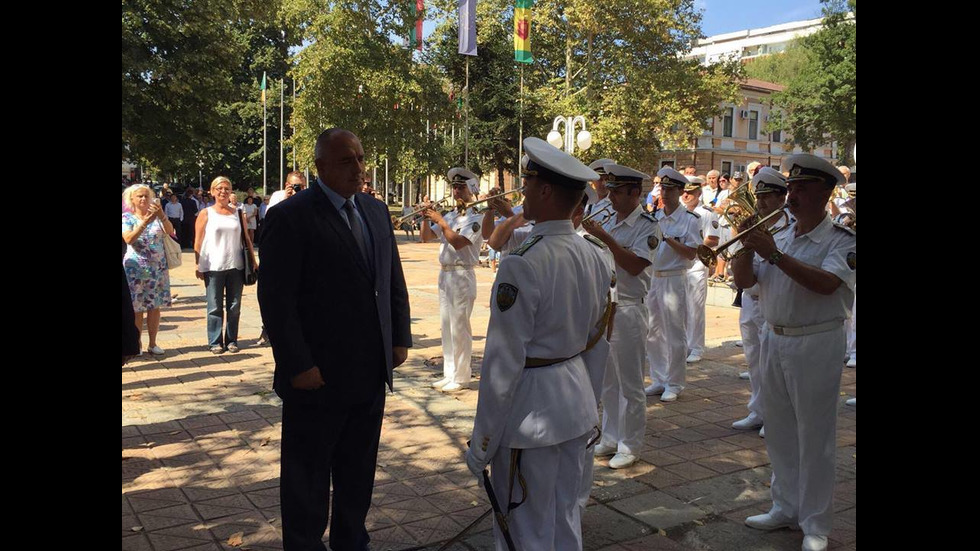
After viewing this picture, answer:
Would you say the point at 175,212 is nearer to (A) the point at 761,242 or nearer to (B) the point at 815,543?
(A) the point at 761,242

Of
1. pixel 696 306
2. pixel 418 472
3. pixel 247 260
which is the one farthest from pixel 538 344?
pixel 247 260

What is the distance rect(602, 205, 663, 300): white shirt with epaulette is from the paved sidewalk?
125 centimetres

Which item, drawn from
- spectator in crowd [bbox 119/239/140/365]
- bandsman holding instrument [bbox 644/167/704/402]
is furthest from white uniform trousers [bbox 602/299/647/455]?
spectator in crowd [bbox 119/239/140/365]

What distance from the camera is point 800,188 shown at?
13.7 ft

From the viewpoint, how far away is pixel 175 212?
82.9 ft

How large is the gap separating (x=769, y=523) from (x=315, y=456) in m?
2.63

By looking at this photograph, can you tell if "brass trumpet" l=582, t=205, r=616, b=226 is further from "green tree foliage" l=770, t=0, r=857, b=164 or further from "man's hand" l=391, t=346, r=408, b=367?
"green tree foliage" l=770, t=0, r=857, b=164

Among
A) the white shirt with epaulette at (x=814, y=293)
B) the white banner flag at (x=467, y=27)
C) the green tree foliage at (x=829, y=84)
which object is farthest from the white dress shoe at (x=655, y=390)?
the green tree foliage at (x=829, y=84)

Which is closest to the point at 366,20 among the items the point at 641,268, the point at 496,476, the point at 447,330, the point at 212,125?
the point at 212,125

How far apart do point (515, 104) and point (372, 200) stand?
42.9 metres

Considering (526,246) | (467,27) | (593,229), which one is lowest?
(526,246)

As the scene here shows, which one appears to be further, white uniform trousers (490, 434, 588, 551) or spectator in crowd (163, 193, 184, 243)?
spectator in crowd (163, 193, 184, 243)

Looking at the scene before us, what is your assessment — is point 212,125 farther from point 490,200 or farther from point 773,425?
point 773,425

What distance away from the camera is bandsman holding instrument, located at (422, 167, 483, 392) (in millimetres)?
7613
